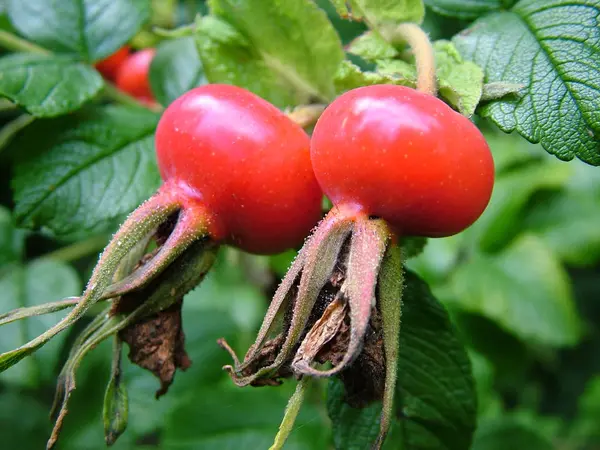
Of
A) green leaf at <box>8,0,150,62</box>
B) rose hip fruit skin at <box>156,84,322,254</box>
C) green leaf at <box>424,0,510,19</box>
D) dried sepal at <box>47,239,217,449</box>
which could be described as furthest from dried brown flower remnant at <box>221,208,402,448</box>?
green leaf at <box>8,0,150,62</box>

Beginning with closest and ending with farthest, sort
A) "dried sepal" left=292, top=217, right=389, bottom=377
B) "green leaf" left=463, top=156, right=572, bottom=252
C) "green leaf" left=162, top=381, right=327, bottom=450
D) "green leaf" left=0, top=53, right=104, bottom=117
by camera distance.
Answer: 1. "dried sepal" left=292, top=217, right=389, bottom=377
2. "green leaf" left=0, top=53, right=104, bottom=117
3. "green leaf" left=162, top=381, right=327, bottom=450
4. "green leaf" left=463, top=156, right=572, bottom=252

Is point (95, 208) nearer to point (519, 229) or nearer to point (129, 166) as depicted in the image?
point (129, 166)

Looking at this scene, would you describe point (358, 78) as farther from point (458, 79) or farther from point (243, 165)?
point (243, 165)

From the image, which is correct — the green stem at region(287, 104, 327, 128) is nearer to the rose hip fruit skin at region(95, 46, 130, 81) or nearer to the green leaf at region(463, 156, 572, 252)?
the rose hip fruit skin at region(95, 46, 130, 81)

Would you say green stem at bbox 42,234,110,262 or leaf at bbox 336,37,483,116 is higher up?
leaf at bbox 336,37,483,116

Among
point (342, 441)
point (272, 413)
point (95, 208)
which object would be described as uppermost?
point (95, 208)

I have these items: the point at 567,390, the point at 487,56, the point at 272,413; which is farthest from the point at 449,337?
the point at 567,390

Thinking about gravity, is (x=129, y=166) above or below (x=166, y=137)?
below
